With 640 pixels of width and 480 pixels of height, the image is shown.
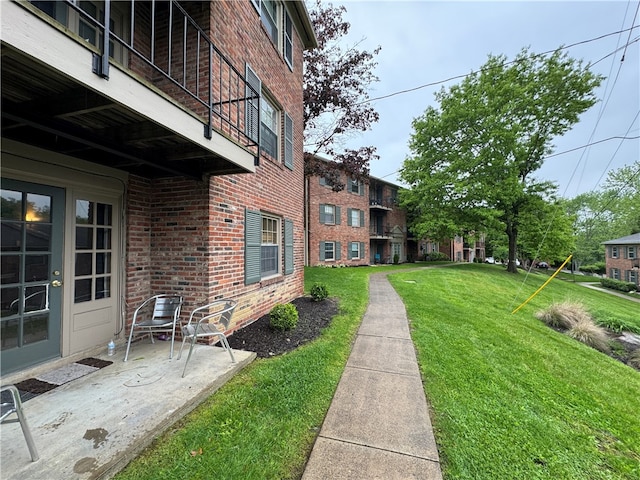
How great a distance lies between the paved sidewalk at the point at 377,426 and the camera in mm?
2041

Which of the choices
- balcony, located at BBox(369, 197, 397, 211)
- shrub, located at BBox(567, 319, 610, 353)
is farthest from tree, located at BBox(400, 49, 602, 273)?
shrub, located at BBox(567, 319, 610, 353)

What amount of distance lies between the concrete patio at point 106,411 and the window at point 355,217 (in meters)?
18.4

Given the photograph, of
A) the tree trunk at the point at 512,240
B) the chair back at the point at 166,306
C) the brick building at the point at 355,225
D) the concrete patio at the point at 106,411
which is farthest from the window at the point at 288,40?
the tree trunk at the point at 512,240

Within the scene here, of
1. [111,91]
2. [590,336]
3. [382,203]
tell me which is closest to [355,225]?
[382,203]

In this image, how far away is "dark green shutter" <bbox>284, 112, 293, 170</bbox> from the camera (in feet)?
23.2

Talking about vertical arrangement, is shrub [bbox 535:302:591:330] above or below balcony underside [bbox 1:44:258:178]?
below

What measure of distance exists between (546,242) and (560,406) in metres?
21.2

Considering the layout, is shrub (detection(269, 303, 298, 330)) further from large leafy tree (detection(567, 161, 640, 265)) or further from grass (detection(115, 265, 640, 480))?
large leafy tree (detection(567, 161, 640, 265))

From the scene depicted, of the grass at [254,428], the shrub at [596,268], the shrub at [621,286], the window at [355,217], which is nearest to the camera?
the grass at [254,428]

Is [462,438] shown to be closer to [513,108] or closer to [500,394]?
[500,394]

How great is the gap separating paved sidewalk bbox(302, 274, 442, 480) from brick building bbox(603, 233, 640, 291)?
39248mm

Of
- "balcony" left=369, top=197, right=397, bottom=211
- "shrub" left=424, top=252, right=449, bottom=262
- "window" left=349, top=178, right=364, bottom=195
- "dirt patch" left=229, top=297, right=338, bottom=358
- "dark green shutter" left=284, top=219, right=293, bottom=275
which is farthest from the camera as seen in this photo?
"shrub" left=424, top=252, right=449, bottom=262

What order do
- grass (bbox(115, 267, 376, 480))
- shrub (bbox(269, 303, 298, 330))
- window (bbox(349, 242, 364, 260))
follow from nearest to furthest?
1. grass (bbox(115, 267, 376, 480))
2. shrub (bbox(269, 303, 298, 330))
3. window (bbox(349, 242, 364, 260))

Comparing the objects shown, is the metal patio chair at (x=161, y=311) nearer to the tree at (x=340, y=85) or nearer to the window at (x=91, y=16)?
the window at (x=91, y=16)
